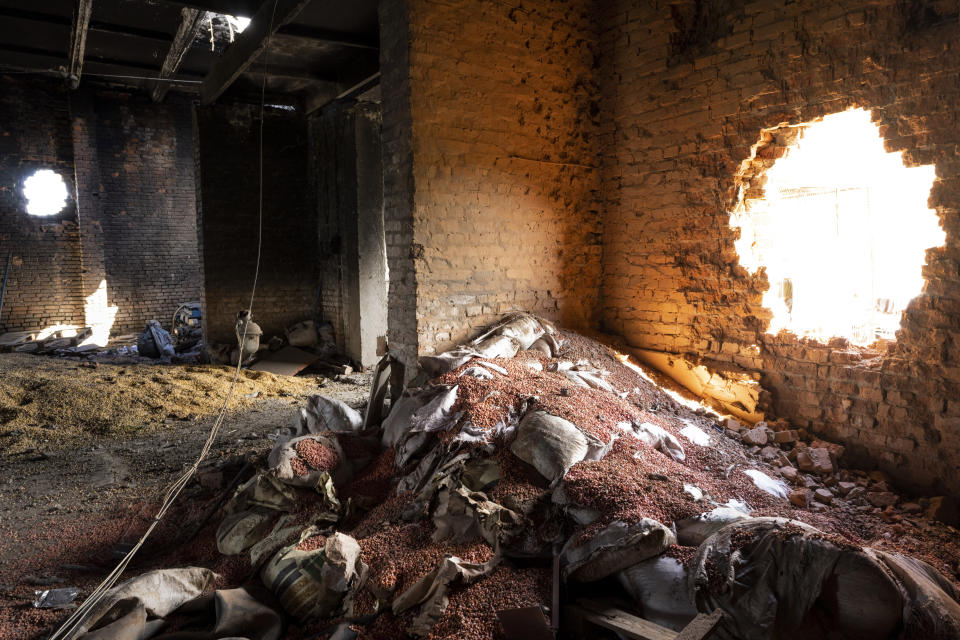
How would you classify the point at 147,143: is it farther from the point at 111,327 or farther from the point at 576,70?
the point at 576,70

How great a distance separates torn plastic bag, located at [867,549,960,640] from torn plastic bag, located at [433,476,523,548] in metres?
1.44

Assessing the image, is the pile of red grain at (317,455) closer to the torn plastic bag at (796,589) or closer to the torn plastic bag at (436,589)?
the torn plastic bag at (436,589)

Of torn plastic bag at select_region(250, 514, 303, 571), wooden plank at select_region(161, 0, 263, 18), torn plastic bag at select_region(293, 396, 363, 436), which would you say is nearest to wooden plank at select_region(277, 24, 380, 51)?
wooden plank at select_region(161, 0, 263, 18)

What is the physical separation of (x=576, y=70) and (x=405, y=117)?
1901 mm

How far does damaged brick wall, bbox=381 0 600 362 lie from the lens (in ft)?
15.0

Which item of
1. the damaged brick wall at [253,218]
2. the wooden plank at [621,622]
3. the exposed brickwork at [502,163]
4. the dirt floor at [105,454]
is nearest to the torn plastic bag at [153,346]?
the dirt floor at [105,454]

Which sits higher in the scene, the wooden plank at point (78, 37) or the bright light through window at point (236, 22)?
the bright light through window at point (236, 22)

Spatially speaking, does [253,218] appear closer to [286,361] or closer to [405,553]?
[286,361]

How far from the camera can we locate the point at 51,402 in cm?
592

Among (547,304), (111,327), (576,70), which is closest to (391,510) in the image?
(547,304)

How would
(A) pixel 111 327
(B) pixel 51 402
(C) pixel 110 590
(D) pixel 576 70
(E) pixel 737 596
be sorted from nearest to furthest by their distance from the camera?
(E) pixel 737 596 → (C) pixel 110 590 → (D) pixel 576 70 → (B) pixel 51 402 → (A) pixel 111 327

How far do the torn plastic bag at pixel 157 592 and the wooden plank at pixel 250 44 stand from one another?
4.87 metres

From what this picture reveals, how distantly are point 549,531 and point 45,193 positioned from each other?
12.4m

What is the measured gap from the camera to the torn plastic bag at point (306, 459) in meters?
3.54
